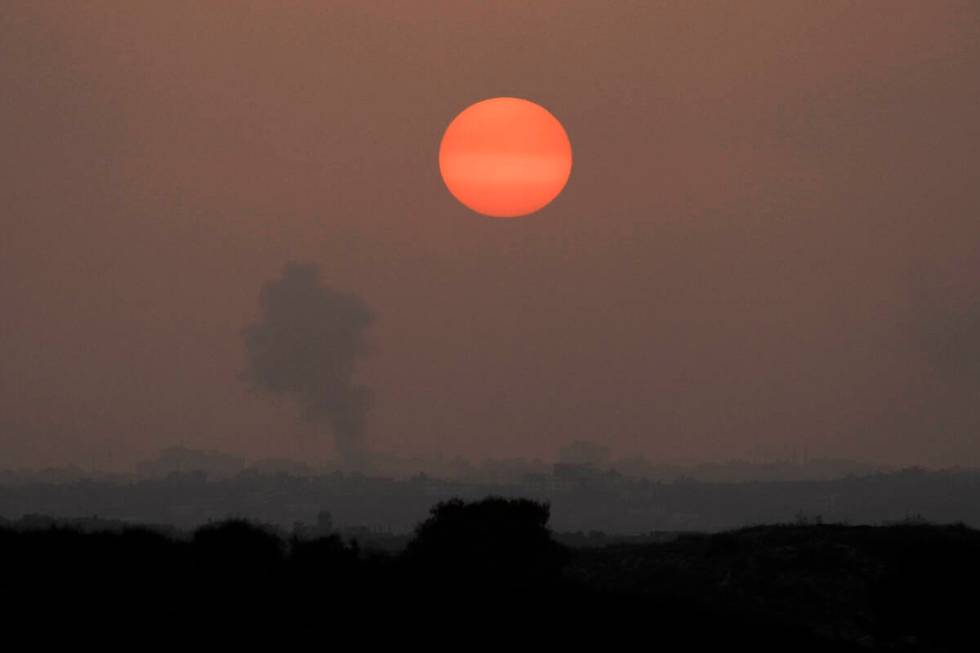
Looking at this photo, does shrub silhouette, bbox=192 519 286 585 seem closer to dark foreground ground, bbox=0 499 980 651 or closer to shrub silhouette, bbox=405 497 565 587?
dark foreground ground, bbox=0 499 980 651

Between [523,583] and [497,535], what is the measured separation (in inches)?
1328

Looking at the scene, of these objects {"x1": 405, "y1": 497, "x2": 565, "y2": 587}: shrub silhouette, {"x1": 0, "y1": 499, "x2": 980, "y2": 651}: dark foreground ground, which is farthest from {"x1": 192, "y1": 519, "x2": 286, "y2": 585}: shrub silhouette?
{"x1": 405, "y1": 497, "x2": 565, "y2": 587}: shrub silhouette

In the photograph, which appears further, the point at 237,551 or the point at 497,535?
the point at 497,535

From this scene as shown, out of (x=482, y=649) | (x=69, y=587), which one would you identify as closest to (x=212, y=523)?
(x=69, y=587)

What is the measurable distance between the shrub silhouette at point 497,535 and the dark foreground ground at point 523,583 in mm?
106

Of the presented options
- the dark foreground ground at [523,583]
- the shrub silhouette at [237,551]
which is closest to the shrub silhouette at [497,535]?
the dark foreground ground at [523,583]

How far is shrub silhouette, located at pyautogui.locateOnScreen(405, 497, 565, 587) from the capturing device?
3371 inches

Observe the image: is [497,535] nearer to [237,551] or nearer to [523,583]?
[237,551]

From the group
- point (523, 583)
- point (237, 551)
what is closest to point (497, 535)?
point (237, 551)

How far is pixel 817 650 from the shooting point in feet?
160

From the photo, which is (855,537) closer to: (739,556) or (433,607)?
(739,556)

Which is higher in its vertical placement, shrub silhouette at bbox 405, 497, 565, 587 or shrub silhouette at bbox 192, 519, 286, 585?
shrub silhouette at bbox 405, 497, 565, 587

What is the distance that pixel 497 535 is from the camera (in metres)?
87.9

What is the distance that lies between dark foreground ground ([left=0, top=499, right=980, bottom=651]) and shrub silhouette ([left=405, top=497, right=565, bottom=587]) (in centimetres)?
11
